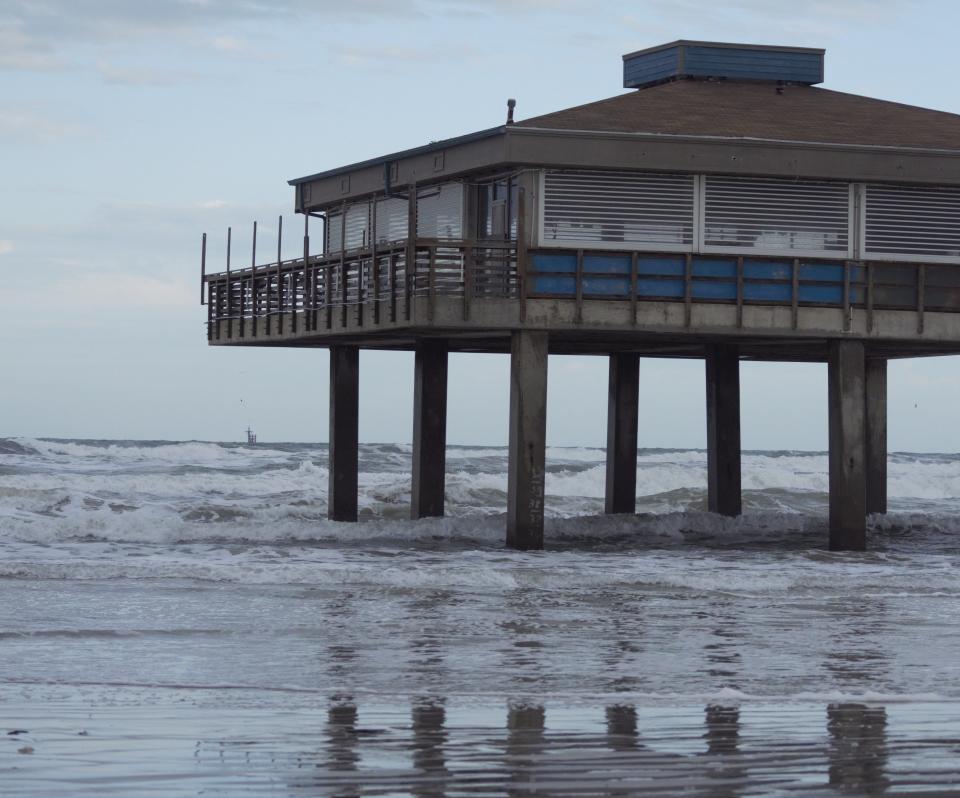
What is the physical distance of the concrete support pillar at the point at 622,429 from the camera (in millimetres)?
32688

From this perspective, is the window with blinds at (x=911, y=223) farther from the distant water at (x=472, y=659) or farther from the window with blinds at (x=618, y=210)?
the distant water at (x=472, y=659)

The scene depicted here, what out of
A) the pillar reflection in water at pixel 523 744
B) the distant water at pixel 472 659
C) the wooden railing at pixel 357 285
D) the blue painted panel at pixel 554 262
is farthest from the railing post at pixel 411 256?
the pillar reflection in water at pixel 523 744

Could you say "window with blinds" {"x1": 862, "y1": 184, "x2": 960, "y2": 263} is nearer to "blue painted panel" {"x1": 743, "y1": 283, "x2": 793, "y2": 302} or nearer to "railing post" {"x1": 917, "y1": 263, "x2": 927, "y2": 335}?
"railing post" {"x1": 917, "y1": 263, "x2": 927, "y2": 335}

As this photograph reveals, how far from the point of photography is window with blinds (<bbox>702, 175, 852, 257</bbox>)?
1006 inches

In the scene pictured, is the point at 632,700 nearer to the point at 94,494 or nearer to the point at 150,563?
the point at 150,563

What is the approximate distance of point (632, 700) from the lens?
463 inches

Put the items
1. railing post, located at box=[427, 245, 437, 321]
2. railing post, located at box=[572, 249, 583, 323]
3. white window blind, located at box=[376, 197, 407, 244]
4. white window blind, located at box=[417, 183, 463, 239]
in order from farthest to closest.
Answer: white window blind, located at box=[376, 197, 407, 244]
white window blind, located at box=[417, 183, 463, 239]
railing post, located at box=[572, 249, 583, 323]
railing post, located at box=[427, 245, 437, 321]

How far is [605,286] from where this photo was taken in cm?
2456

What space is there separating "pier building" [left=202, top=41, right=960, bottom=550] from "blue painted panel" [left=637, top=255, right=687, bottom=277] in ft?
0.09

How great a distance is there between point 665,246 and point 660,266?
0.62 m

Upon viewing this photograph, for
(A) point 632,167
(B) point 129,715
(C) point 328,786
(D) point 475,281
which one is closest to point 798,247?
(A) point 632,167

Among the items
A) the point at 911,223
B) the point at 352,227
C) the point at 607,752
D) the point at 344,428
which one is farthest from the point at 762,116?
the point at 607,752

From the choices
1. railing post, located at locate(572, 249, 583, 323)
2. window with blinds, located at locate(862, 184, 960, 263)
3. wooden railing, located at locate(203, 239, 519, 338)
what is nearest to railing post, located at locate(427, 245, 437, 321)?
wooden railing, located at locate(203, 239, 519, 338)

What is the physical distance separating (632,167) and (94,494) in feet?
71.5
